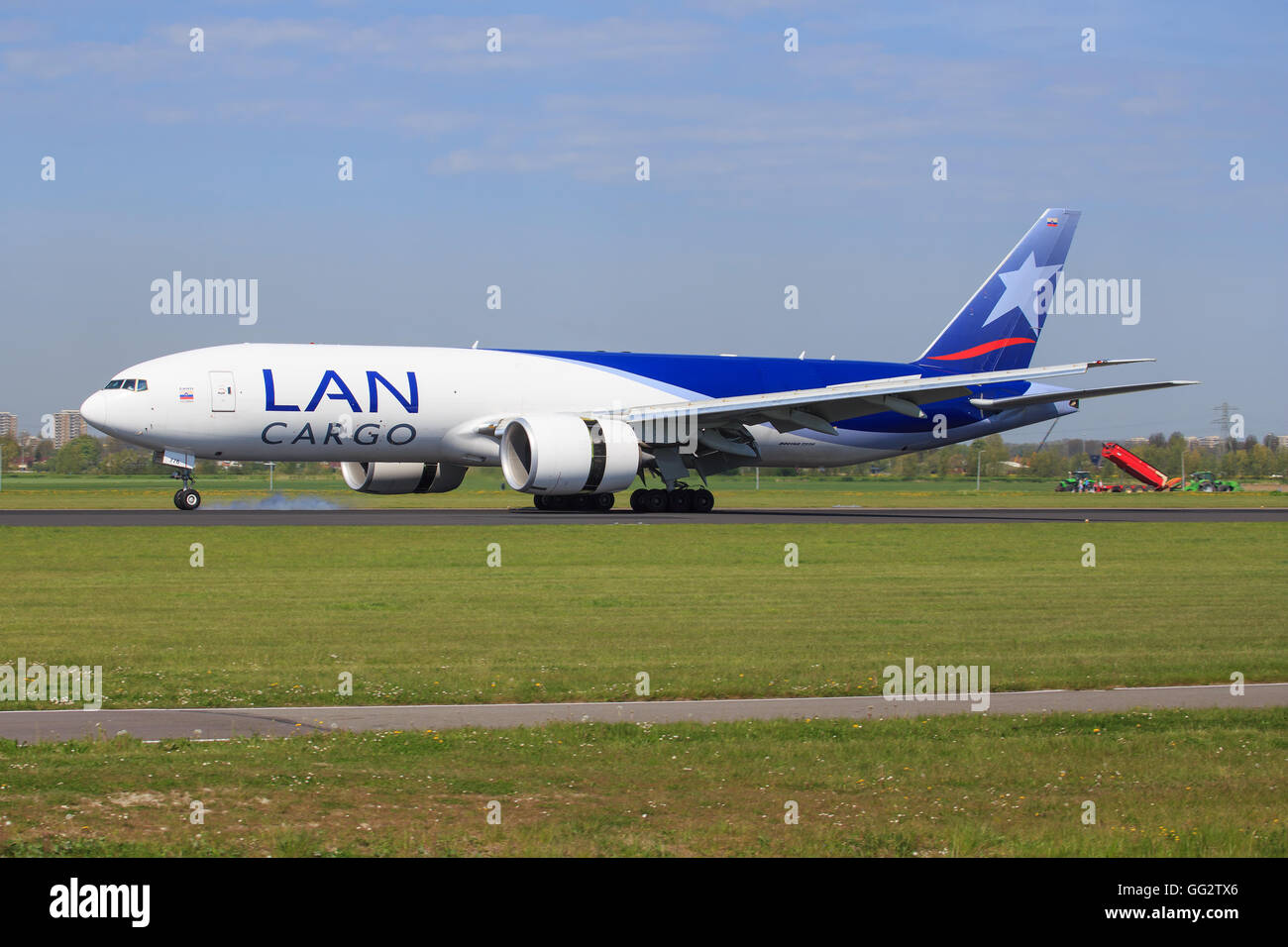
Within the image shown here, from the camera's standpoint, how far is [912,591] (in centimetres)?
2430

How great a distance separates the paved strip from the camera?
39.1 feet

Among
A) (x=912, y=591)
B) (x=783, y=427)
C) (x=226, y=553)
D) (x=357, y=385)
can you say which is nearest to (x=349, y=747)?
(x=912, y=591)

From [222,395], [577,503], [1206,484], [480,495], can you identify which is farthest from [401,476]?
[1206,484]

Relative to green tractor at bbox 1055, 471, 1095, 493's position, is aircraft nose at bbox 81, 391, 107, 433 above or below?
above

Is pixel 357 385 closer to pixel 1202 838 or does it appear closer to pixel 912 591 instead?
pixel 912 591

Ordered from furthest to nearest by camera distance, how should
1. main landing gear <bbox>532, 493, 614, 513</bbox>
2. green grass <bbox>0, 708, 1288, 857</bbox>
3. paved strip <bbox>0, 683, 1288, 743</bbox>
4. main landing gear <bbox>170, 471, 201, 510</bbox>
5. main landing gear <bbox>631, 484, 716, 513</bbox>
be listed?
main landing gear <bbox>532, 493, 614, 513</bbox>, main landing gear <bbox>631, 484, 716, 513</bbox>, main landing gear <bbox>170, 471, 201, 510</bbox>, paved strip <bbox>0, 683, 1288, 743</bbox>, green grass <bbox>0, 708, 1288, 857</bbox>

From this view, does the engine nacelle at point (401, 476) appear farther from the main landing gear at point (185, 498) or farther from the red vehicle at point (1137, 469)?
the red vehicle at point (1137, 469)

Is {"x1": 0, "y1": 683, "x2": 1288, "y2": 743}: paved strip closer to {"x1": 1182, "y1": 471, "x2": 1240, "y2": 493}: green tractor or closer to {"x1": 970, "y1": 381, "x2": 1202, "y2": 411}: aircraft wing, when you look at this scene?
{"x1": 970, "y1": 381, "x2": 1202, "y2": 411}: aircraft wing

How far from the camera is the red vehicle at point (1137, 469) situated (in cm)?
9688

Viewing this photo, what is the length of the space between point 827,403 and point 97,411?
68.5ft

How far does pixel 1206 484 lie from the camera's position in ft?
325

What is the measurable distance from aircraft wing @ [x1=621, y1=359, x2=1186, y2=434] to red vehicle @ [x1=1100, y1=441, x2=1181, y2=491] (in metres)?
56.2

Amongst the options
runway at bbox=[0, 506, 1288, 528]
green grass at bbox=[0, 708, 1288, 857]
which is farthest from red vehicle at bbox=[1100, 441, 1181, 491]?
green grass at bbox=[0, 708, 1288, 857]

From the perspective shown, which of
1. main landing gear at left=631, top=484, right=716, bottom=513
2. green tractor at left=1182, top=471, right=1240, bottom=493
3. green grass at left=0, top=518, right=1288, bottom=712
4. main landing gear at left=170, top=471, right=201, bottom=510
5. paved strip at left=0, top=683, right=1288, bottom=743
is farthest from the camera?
green tractor at left=1182, top=471, right=1240, bottom=493
